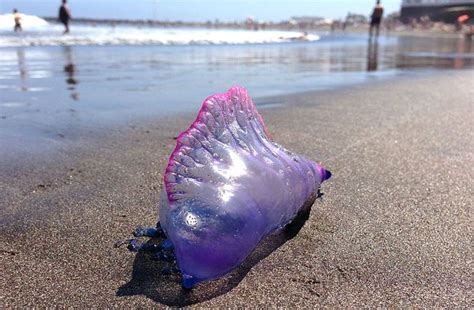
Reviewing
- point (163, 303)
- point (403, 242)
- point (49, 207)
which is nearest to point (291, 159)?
point (403, 242)

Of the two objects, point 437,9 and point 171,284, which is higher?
point 437,9

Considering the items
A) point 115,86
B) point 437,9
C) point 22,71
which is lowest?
point 115,86

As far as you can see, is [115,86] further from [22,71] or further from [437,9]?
[437,9]

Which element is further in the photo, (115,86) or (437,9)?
(437,9)

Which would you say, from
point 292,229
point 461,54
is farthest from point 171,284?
point 461,54

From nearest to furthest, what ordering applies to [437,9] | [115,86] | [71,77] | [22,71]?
[115,86] < [71,77] < [22,71] < [437,9]

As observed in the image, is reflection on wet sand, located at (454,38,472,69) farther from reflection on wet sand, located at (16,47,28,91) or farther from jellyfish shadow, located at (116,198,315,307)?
jellyfish shadow, located at (116,198,315,307)
